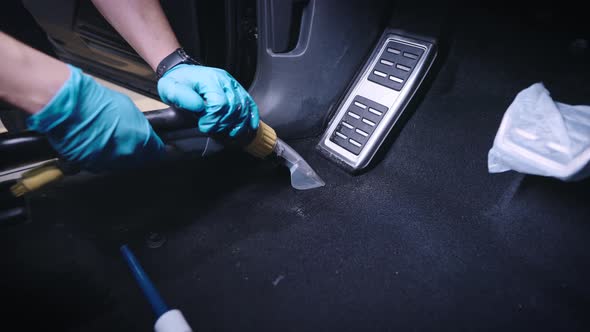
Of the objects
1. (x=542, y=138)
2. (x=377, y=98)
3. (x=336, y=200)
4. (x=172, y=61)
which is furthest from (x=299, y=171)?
(x=542, y=138)

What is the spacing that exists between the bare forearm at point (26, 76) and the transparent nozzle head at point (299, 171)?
0.45 metres

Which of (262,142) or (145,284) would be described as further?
(262,142)

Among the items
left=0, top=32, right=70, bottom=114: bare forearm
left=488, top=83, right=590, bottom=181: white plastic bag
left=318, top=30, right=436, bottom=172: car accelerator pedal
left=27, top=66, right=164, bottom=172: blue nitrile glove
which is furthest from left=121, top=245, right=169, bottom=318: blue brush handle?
left=488, top=83, right=590, bottom=181: white plastic bag

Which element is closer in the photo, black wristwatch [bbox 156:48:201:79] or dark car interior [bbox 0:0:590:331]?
dark car interior [bbox 0:0:590:331]

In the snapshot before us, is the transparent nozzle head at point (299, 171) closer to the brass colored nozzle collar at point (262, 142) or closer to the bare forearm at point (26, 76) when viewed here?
the brass colored nozzle collar at point (262, 142)

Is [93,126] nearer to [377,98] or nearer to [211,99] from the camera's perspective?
[211,99]

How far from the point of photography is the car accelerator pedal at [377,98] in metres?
0.76

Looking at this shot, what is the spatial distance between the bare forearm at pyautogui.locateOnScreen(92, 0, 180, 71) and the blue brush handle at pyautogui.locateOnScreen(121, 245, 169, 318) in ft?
1.32

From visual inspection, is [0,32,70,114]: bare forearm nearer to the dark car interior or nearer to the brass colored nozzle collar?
the dark car interior

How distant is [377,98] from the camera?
0.80 meters

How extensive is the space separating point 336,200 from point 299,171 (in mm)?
114

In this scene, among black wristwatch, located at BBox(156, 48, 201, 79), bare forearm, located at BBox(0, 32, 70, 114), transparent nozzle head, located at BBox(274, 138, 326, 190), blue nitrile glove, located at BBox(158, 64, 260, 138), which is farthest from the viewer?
transparent nozzle head, located at BBox(274, 138, 326, 190)

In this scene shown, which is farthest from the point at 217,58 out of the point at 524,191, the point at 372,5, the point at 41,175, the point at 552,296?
the point at 552,296

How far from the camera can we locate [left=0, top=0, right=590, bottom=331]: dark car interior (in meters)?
0.55
